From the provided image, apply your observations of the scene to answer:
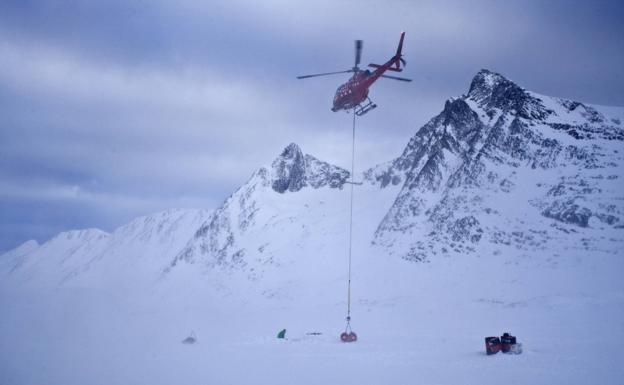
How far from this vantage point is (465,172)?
8519cm

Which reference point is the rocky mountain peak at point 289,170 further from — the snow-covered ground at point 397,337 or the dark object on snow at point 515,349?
the dark object on snow at point 515,349


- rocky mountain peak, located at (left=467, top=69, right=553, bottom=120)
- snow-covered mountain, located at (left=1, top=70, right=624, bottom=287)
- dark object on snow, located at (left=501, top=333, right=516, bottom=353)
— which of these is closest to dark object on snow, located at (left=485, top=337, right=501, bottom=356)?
dark object on snow, located at (left=501, top=333, right=516, bottom=353)

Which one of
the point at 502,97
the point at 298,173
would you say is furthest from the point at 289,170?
the point at 502,97

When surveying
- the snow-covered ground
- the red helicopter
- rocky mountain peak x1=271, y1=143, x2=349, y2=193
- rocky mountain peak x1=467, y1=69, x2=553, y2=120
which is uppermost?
rocky mountain peak x1=467, y1=69, x2=553, y2=120

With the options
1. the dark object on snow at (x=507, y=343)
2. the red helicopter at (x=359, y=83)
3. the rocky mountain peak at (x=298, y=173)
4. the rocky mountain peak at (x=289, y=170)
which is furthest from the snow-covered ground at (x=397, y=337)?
the rocky mountain peak at (x=298, y=173)

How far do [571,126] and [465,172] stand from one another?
73.3 ft

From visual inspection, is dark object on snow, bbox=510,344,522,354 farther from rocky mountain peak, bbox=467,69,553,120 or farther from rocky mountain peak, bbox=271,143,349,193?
rocky mountain peak, bbox=271,143,349,193

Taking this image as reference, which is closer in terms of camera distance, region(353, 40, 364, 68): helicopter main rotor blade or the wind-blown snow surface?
the wind-blown snow surface

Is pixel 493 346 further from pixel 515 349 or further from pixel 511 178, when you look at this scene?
pixel 511 178

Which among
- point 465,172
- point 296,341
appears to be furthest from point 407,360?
point 465,172

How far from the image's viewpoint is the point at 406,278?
72750 millimetres

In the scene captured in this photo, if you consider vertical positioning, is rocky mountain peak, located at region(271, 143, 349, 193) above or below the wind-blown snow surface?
above

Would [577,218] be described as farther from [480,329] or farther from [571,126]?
[480,329]

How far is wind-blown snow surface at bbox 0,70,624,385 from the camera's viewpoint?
22.7 metres
